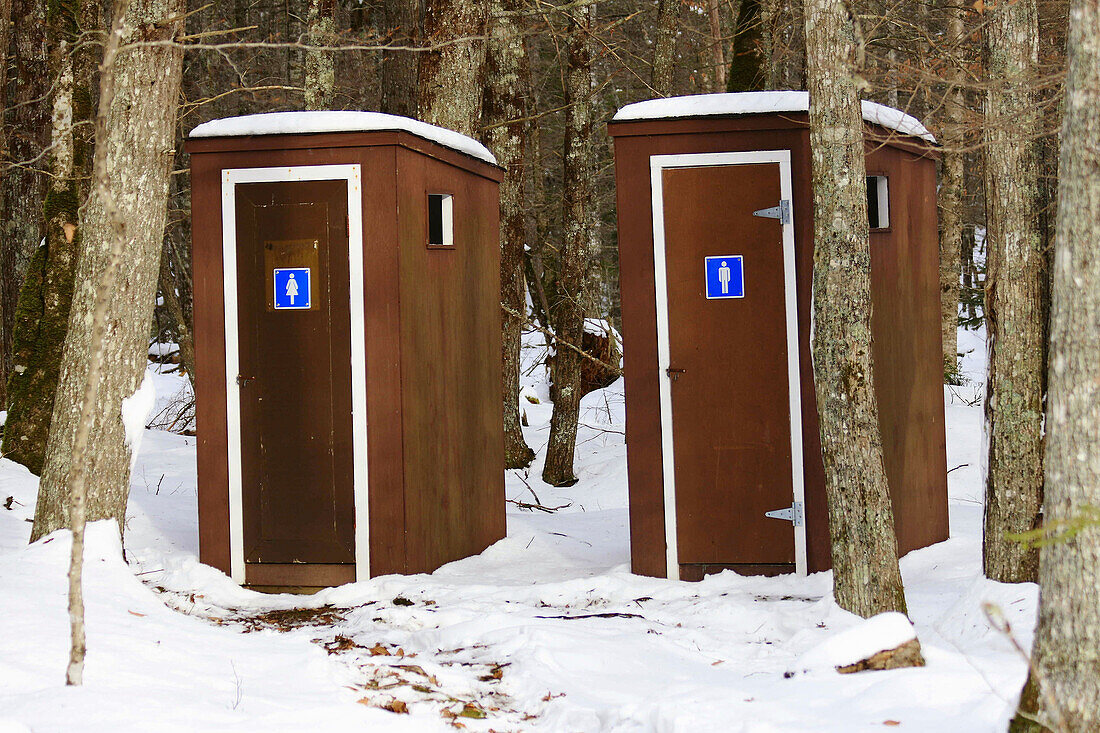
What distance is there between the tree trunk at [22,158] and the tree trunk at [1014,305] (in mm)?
7590

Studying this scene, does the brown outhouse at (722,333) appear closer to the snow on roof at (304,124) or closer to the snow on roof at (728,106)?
the snow on roof at (728,106)

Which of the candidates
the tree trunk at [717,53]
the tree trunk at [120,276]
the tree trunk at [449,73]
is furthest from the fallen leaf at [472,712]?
the tree trunk at [717,53]

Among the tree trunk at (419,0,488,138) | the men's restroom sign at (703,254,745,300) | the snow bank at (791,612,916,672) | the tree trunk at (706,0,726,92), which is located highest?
the tree trunk at (706,0,726,92)

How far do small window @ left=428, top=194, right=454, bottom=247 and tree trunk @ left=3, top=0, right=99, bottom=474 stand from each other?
3046 mm

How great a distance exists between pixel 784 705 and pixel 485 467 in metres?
3.64

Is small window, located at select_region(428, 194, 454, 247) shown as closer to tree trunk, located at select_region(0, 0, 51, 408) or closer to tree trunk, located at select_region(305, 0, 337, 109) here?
tree trunk, located at select_region(305, 0, 337, 109)

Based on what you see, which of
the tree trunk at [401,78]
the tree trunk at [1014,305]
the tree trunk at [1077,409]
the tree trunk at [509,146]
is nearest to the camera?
the tree trunk at [1077,409]

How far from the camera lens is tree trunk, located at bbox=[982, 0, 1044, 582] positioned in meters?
4.77

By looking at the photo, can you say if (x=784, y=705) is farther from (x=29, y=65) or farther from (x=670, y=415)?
(x=29, y=65)

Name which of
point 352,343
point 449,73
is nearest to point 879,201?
point 352,343

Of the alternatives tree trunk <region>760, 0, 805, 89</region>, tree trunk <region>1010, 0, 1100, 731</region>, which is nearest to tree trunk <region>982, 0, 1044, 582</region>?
tree trunk <region>1010, 0, 1100, 731</region>

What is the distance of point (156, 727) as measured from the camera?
3111mm

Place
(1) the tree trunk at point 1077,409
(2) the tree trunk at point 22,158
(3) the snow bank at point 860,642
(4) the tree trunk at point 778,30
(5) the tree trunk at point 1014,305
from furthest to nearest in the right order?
(2) the tree trunk at point 22,158 < (4) the tree trunk at point 778,30 < (5) the tree trunk at point 1014,305 < (3) the snow bank at point 860,642 < (1) the tree trunk at point 1077,409

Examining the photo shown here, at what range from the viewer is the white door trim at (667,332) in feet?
19.0
